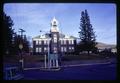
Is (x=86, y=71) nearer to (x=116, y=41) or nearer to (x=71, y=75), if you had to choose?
(x=71, y=75)

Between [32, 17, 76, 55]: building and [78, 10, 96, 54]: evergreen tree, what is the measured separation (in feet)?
0.32

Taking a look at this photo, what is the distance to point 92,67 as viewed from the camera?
13.9ft

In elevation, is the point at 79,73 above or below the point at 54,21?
below

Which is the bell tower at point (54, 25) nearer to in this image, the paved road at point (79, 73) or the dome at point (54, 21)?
the dome at point (54, 21)

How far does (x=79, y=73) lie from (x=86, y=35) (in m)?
0.41

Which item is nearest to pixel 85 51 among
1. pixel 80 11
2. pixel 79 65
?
pixel 79 65

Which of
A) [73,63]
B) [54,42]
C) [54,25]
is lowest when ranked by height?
[73,63]

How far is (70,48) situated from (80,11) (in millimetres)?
405

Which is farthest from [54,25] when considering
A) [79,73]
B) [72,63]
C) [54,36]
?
[79,73]

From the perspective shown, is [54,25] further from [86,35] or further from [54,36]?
[86,35]

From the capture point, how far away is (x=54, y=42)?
423cm

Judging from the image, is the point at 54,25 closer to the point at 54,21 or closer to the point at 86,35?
the point at 54,21

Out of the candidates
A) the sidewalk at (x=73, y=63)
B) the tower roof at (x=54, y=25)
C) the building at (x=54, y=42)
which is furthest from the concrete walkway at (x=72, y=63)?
the tower roof at (x=54, y=25)

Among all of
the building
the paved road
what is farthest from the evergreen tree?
the paved road
